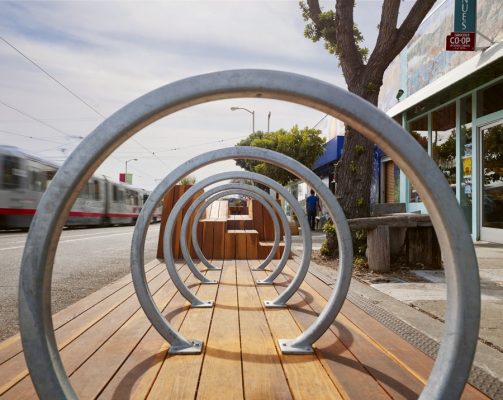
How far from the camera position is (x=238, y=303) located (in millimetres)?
3627

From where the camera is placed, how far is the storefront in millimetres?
9094

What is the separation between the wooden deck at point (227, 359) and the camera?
1.82 meters

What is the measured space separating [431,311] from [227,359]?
6.62 feet

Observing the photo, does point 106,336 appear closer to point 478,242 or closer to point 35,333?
point 35,333

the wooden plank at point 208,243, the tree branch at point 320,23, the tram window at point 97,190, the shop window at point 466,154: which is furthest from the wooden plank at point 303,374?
the tram window at point 97,190

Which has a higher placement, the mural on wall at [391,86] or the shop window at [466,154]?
the mural on wall at [391,86]

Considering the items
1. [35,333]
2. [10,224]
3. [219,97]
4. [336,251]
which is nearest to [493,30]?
[336,251]

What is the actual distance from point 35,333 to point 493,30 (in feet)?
34.2

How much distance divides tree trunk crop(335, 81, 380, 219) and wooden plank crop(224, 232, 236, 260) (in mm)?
1830

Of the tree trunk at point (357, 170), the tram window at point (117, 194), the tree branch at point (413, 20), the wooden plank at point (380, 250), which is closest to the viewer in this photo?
the wooden plank at point (380, 250)

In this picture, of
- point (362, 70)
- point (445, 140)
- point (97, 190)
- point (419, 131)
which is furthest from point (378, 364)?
point (97, 190)

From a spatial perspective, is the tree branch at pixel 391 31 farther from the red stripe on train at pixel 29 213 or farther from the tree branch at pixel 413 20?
the red stripe on train at pixel 29 213

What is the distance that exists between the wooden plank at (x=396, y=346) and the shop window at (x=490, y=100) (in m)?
7.77

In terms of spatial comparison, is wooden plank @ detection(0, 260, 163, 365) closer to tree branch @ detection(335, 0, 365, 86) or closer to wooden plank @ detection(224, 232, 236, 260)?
wooden plank @ detection(224, 232, 236, 260)
